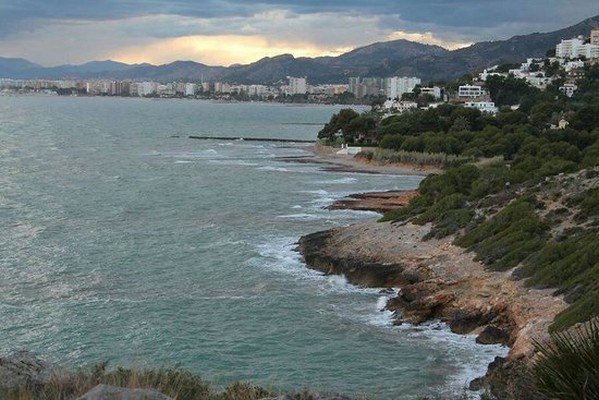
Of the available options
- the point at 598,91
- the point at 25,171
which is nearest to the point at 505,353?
the point at 25,171

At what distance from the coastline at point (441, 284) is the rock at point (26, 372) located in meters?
8.33

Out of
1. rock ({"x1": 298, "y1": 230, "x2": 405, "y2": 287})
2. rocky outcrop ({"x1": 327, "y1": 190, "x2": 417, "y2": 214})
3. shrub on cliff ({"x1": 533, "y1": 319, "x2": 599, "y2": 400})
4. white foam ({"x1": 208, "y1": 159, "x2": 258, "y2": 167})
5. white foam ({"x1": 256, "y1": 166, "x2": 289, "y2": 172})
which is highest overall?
shrub on cliff ({"x1": 533, "y1": 319, "x2": 599, "y2": 400})

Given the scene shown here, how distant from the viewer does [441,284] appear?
2338 centimetres

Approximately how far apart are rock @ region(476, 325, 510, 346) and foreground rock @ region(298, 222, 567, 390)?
23 millimetres

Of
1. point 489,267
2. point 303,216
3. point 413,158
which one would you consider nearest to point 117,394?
point 489,267

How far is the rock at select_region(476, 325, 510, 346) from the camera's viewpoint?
19.1m

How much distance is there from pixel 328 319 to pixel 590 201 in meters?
10.4

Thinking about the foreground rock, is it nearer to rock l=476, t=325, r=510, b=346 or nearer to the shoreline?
rock l=476, t=325, r=510, b=346

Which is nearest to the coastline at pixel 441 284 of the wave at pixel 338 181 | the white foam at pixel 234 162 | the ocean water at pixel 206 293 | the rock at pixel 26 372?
the ocean water at pixel 206 293

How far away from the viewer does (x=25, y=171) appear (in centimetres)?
6278

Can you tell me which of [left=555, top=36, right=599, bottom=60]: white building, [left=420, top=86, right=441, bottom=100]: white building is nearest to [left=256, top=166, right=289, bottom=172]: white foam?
[left=420, top=86, right=441, bottom=100]: white building

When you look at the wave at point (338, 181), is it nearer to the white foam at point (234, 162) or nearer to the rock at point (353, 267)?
the white foam at point (234, 162)

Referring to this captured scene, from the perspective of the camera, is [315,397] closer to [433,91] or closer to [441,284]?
[441,284]

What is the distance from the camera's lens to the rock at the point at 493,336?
19.1m
